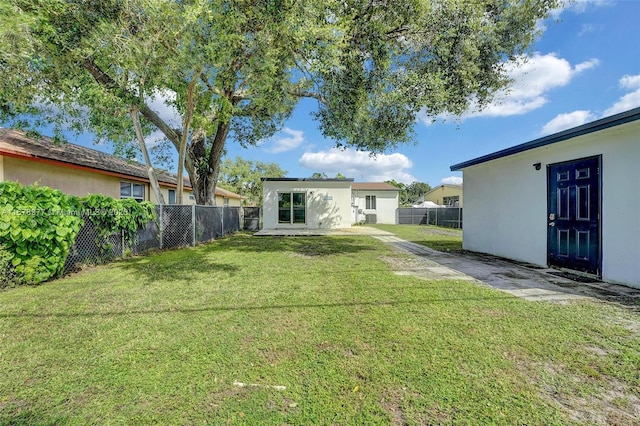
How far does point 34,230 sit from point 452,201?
29278 mm

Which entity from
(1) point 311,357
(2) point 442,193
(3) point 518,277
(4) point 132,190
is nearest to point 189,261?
(1) point 311,357

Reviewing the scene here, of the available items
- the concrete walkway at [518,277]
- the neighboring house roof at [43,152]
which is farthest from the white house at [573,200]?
the neighboring house roof at [43,152]

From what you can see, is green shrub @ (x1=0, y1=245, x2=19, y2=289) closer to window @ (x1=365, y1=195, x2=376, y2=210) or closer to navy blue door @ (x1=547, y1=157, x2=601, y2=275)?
navy blue door @ (x1=547, y1=157, x2=601, y2=275)

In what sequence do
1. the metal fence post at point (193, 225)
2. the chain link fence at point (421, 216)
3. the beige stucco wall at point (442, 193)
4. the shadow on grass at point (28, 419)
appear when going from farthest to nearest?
the beige stucco wall at point (442, 193)
the chain link fence at point (421, 216)
the metal fence post at point (193, 225)
the shadow on grass at point (28, 419)

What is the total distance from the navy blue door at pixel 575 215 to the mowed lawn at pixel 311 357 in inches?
85.7

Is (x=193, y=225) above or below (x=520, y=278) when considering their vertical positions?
above

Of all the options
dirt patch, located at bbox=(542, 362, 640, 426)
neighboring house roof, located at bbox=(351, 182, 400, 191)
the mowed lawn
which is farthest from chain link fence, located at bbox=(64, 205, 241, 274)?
neighboring house roof, located at bbox=(351, 182, 400, 191)

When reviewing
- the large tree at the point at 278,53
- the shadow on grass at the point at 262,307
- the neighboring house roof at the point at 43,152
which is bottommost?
the shadow on grass at the point at 262,307

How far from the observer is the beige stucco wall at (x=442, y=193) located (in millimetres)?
27025

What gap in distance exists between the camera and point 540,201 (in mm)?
6348

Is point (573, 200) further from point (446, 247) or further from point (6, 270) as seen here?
point (6, 270)

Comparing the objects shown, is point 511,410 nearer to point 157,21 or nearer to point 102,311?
point 102,311

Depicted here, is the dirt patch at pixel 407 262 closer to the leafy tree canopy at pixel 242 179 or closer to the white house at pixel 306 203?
the white house at pixel 306 203

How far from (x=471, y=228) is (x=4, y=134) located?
14.9 metres
